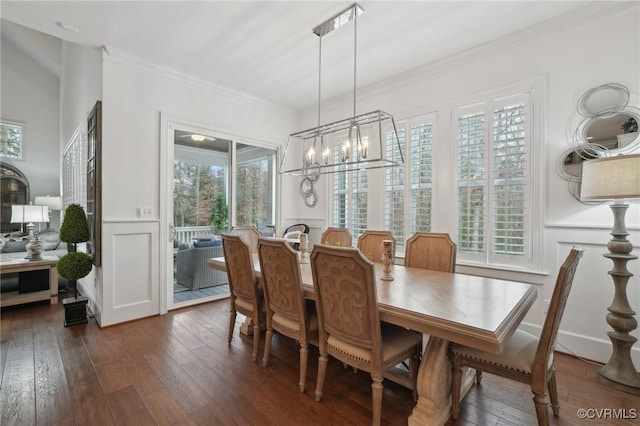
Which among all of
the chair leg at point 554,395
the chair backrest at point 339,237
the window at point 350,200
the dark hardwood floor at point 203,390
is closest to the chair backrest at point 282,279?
the dark hardwood floor at point 203,390

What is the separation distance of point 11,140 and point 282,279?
8.67m

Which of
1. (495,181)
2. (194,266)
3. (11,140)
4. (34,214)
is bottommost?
(194,266)

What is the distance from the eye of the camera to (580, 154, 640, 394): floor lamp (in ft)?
6.33

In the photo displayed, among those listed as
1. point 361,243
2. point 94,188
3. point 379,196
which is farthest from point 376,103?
point 94,188

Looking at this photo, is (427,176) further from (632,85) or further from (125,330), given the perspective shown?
(125,330)

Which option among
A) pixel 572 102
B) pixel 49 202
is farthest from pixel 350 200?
pixel 49 202

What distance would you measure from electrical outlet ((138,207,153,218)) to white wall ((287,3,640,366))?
361 centimetres

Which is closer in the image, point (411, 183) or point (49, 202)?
point (411, 183)

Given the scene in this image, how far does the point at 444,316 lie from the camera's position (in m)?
1.37

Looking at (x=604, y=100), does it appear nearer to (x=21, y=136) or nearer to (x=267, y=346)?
(x=267, y=346)

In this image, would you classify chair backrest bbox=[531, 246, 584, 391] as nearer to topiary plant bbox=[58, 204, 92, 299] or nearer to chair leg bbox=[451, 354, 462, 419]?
chair leg bbox=[451, 354, 462, 419]

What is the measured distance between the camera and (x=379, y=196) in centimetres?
388

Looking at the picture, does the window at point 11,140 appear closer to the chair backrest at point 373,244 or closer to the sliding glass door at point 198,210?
the sliding glass door at point 198,210

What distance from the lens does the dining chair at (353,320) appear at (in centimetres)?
152
